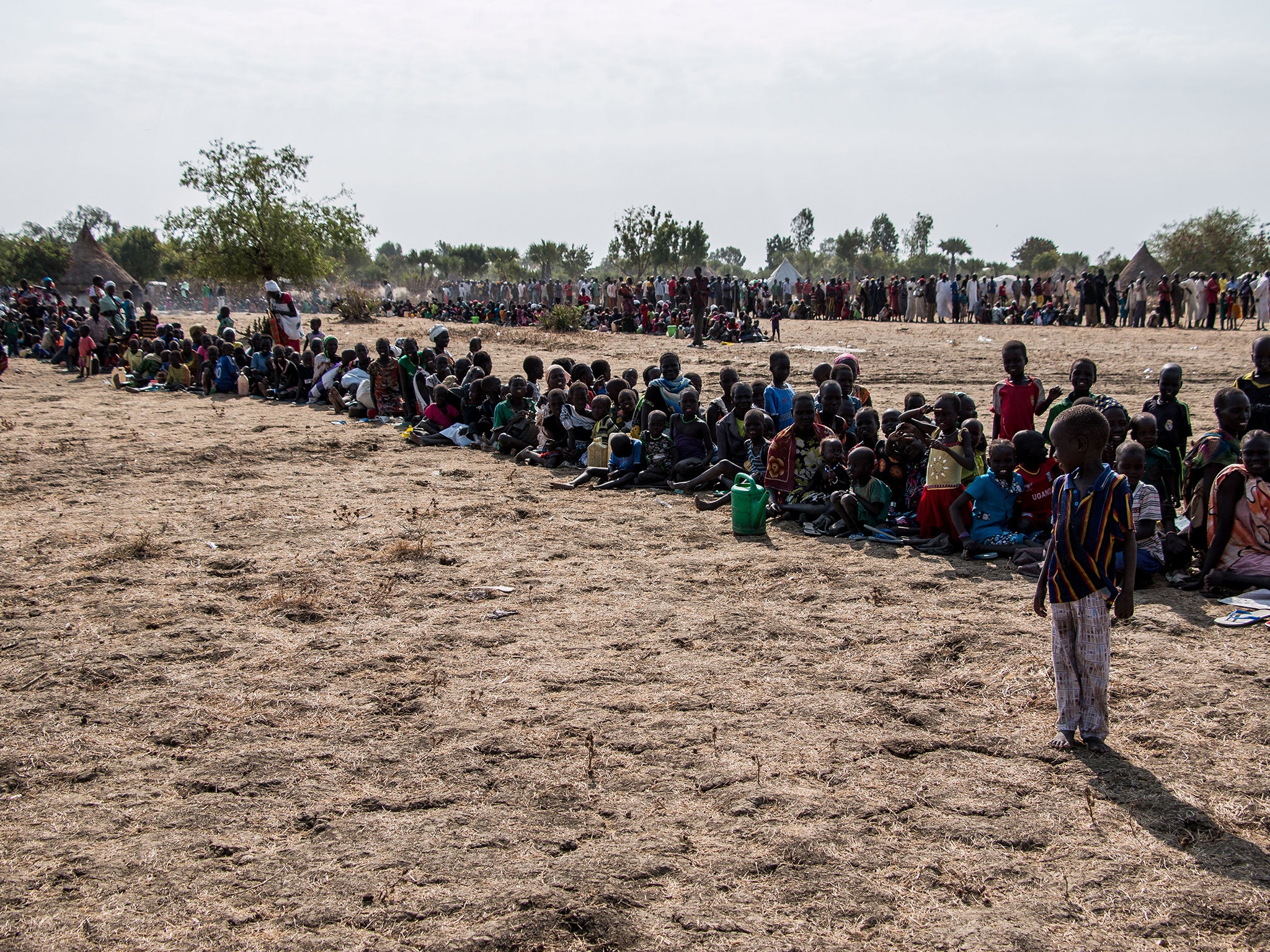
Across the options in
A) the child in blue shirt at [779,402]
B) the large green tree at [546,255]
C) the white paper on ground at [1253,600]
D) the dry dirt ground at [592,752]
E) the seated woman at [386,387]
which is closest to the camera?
the dry dirt ground at [592,752]

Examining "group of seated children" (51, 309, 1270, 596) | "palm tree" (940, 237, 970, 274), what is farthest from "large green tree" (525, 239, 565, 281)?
"group of seated children" (51, 309, 1270, 596)

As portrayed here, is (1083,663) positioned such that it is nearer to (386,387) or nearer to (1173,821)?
(1173,821)

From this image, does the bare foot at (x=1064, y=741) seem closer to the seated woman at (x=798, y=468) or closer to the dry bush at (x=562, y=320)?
the seated woman at (x=798, y=468)

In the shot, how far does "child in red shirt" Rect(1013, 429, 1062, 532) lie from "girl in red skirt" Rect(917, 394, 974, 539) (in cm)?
33

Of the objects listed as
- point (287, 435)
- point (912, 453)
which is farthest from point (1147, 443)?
point (287, 435)

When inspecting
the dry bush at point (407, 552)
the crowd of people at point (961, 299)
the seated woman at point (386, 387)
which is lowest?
the dry bush at point (407, 552)

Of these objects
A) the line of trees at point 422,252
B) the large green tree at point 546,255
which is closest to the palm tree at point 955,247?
the line of trees at point 422,252

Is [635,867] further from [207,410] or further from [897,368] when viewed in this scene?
[897,368]

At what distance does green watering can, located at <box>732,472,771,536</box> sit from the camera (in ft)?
23.5

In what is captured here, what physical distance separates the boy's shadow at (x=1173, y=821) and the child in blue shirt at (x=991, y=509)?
2.71m

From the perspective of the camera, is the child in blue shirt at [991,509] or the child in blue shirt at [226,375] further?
the child in blue shirt at [226,375]

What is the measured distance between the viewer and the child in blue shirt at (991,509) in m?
6.40

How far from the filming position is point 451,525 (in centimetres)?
762

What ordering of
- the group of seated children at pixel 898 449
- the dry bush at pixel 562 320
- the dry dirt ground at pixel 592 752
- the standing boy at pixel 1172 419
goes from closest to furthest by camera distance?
the dry dirt ground at pixel 592 752 < the group of seated children at pixel 898 449 < the standing boy at pixel 1172 419 < the dry bush at pixel 562 320
